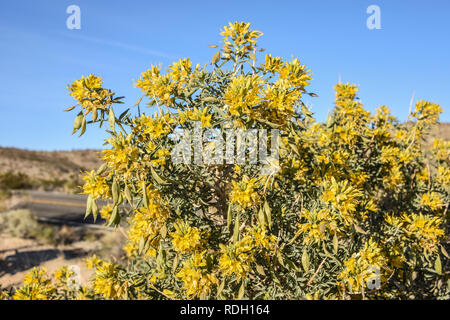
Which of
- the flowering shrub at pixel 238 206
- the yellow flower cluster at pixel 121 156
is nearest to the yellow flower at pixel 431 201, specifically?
the flowering shrub at pixel 238 206

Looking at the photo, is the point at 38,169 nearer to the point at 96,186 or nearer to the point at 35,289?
the point at 35,289

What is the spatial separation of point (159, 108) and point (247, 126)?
0.53 m

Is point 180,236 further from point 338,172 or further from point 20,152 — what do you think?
point 20,152

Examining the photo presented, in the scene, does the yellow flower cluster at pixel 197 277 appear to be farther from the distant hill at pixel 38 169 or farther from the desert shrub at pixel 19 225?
the distant hill at pixel 38 169

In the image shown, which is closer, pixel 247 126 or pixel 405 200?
pixel 247 126

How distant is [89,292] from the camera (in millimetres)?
2590

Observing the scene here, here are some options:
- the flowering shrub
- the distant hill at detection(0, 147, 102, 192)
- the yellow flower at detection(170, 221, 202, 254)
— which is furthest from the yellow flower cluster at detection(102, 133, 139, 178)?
the distant hill at detection(0, 147, 102, 192)

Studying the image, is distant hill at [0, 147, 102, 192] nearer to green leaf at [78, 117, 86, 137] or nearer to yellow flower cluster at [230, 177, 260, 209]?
green leaf at [78, 117, 86, 137]

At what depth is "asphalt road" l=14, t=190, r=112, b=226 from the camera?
10711mm

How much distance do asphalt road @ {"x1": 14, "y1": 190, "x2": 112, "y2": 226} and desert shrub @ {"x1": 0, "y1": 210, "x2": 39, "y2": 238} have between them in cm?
131

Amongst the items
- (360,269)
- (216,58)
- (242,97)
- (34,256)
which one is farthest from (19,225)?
(360,269)

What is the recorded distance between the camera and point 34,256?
22.5 ft
